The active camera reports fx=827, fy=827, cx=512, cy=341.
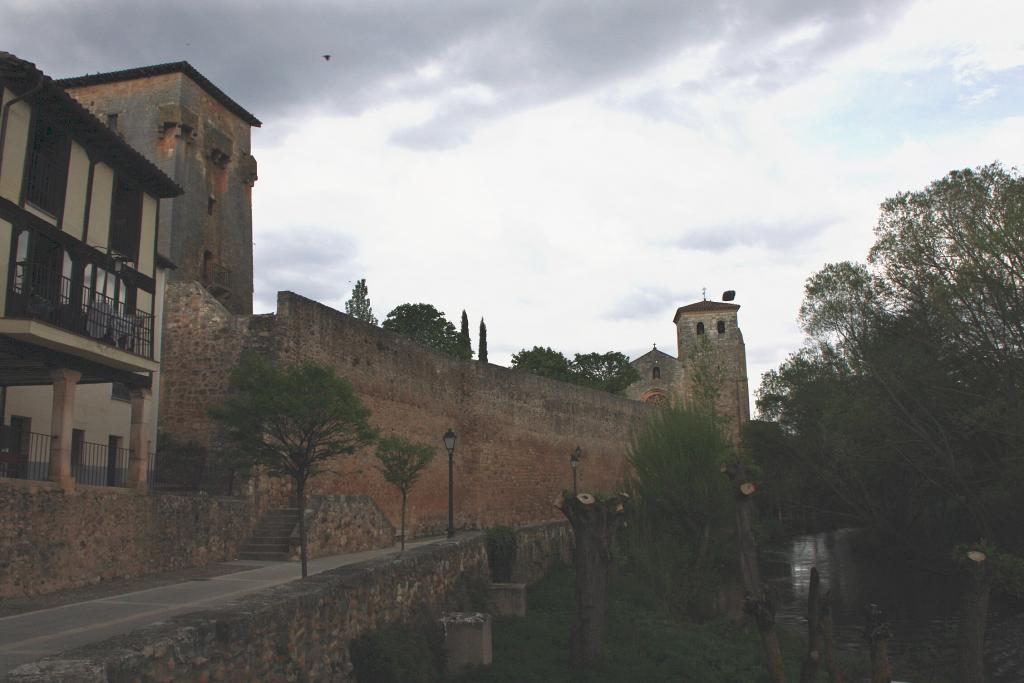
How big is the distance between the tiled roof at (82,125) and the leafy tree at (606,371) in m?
49.0

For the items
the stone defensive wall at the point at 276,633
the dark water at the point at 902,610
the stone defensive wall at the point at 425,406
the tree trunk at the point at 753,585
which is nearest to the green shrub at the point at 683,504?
the dark water at the point at 902,610

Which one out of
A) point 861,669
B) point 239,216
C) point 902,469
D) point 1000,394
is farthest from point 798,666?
point 239,216

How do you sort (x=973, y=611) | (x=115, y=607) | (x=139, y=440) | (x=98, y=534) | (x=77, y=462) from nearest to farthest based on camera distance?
(x=115, y=607) < (x=973, y=611) < (x=98, y=534) < (x=139, y=440) < (x=77, y=462)

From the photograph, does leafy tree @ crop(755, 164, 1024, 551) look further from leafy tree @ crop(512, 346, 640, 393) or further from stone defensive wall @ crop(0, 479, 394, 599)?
leafy tree @ crop(512, 346, 640, 393)

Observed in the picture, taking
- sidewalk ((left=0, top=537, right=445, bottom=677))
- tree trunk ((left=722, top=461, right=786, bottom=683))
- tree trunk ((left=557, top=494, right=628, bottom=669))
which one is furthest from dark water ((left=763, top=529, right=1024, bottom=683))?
sidewalk ((left=0, top=537, right=445, bottom=677))

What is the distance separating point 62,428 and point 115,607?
4227 millimetres

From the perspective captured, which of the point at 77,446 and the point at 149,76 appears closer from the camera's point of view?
the point at 77,446

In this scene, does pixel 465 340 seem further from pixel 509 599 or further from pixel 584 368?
pixel 509 599

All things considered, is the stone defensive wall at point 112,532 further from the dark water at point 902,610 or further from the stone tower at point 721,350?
the stone tower at point 721,350

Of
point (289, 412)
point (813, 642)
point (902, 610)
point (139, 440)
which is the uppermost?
point (289, 412)

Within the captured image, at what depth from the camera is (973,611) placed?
10742 mm

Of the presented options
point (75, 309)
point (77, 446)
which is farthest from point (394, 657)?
point (77, 446)

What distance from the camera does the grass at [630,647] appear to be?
10.9 m

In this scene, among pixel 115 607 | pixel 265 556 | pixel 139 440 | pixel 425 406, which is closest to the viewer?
pixel 115 607
